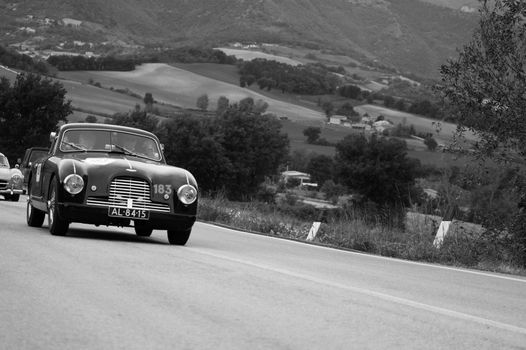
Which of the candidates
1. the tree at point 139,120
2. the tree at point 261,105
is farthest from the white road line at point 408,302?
the tree at point 261,105

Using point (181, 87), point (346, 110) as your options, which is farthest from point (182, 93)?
point (346, 110)

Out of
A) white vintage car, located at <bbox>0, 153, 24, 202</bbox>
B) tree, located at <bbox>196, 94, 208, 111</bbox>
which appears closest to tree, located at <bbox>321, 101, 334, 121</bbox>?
tree, located at <bbox>196, 94, 208, 111</bbox>

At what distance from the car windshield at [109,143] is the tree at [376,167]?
288ft

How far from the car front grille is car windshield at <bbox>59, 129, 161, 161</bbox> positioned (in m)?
1.50

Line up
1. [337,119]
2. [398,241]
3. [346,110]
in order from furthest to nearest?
[346,110]
[337,119]
[398,241]

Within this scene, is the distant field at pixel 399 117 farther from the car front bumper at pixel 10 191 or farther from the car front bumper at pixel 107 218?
the car front bumper at pixel 107 218

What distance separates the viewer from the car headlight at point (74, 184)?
13883mm

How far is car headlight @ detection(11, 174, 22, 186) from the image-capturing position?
96.0 ft

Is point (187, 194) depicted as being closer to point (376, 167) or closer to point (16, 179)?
point (16, 179)

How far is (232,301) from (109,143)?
792cm

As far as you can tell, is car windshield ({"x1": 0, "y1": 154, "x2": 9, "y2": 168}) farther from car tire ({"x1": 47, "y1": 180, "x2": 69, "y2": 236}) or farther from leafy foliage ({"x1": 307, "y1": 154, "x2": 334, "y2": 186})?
leafy foliage ({"x1": 307, "y1": 154, "x2": 334, "y2": 186})

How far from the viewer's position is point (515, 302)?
966cm

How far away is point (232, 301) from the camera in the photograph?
8.06 m

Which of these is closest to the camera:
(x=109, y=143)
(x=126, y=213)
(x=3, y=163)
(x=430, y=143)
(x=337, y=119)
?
(x=126, y=213)
